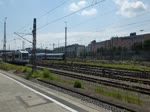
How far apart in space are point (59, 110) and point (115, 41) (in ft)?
494

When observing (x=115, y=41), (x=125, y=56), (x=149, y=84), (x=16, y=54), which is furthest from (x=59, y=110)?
(x=115, y=41)

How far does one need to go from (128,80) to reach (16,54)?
44717mm

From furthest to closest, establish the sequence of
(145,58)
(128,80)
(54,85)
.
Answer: (145,58)
(128,80)
(54,85)

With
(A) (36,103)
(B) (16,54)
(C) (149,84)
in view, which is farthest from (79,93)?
(B) (16,54)

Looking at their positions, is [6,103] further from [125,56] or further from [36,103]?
[125,56]

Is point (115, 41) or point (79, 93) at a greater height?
point (115, 41)

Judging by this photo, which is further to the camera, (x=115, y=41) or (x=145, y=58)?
(x=115, y=41)

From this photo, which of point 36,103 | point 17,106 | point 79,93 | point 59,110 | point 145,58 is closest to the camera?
point 59,110

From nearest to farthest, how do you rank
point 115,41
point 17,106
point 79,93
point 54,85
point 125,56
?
point 17,106 → point 79,93 → point 54,85 → point 125,56 → point 115,41

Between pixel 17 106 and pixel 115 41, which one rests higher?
pixel 115 41

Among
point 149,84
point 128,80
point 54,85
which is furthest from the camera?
point 128,80

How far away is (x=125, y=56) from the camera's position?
104312mm

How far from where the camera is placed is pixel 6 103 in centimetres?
1195

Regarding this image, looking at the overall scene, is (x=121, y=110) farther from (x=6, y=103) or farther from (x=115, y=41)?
(x=115, y=41)
